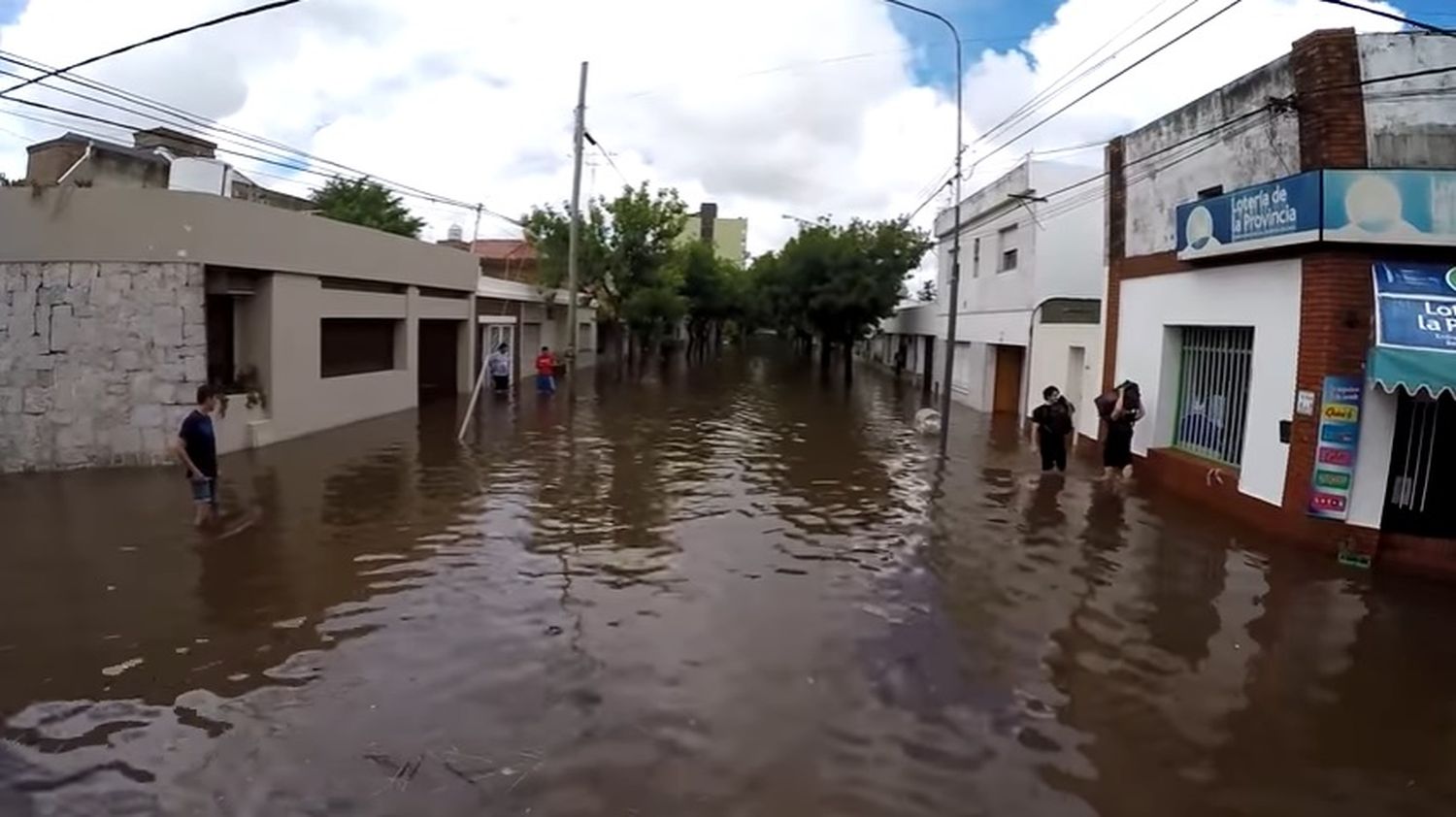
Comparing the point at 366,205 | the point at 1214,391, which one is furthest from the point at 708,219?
the point at 1214,391

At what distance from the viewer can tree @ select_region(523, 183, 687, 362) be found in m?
34.1

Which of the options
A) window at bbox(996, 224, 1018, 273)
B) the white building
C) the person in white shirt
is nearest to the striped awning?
the white building

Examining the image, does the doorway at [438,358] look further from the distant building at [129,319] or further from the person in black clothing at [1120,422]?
the person in black clothing at [1120,422]

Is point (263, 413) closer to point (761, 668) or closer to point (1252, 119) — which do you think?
point (761, 668)

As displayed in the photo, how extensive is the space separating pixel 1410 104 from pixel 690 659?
9289 millimetres

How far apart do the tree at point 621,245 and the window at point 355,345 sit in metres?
Answer: 13.1

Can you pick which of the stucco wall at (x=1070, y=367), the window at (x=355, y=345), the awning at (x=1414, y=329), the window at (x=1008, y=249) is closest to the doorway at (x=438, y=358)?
the window at (x=355, y=345)

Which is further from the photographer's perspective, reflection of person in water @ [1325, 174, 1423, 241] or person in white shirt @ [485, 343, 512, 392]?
person in white shirt @ [485, 343, 512, 392]

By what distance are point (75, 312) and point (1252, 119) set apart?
50.7 feet

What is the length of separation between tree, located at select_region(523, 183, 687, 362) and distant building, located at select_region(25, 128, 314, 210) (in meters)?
12.4

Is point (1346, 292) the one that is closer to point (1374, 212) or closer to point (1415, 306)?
point (1415, 306)

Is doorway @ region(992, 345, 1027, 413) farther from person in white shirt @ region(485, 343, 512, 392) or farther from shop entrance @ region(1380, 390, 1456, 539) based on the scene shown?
shop entrance @ region(1380, 390, 1456, 539)

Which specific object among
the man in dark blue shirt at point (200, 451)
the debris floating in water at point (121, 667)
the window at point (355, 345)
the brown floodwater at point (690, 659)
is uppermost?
the window at point (355, 345)

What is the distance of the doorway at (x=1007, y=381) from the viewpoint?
24.5 m
